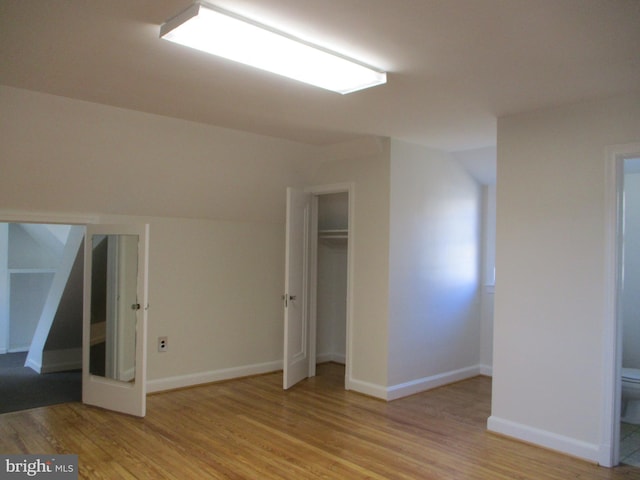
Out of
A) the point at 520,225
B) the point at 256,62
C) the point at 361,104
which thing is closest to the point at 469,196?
the point at 520,225

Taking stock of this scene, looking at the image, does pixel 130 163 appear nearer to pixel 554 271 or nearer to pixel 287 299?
pixel 287 299

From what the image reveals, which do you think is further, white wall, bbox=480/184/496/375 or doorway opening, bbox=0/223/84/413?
white wall, bbox=480/184/496/375

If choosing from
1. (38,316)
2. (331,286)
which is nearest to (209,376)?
(331,286)

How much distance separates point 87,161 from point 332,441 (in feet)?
9.68

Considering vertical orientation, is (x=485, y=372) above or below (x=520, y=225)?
below

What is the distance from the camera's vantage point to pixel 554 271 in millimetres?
3697

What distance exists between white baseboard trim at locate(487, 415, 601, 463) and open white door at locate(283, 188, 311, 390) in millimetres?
2056

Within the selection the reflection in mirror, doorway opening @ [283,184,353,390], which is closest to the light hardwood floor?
the reflection in mirror

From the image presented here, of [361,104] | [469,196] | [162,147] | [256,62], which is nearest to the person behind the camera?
[256,62]

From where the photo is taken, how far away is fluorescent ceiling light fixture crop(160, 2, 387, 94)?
2312mm

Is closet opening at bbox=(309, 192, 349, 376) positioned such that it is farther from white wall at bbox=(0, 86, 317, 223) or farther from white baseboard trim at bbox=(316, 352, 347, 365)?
white wall at bbox=(0, 86, 317, 223)

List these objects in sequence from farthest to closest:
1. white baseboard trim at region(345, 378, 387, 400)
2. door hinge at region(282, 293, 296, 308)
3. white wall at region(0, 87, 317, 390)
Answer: door hinge at region(282, 293, 296, 308)
white baseboard trim at region(345, 378, 387, 400)
white wall at region(0, 87, 317, 390)

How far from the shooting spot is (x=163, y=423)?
403cm

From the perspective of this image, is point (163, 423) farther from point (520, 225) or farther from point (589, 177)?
point (589, 177)
